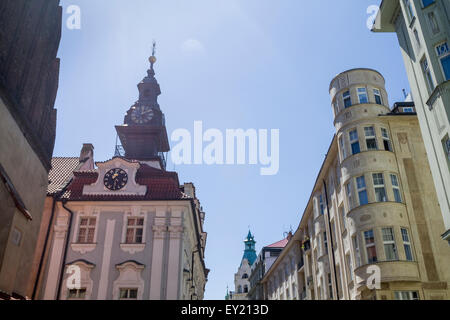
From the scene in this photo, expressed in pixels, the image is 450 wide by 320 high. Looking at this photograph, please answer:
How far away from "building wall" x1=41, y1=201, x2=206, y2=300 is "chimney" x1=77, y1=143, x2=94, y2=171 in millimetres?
5490

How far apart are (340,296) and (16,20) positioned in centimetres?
2472

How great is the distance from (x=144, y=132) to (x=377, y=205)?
857 inches

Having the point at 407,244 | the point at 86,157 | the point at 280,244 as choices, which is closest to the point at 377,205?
the point at 407,244

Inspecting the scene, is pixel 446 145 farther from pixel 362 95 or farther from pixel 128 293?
pixel 128 293

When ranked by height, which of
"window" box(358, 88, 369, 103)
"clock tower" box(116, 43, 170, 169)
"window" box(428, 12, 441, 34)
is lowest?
"window" box(428, 12, 441, 34)

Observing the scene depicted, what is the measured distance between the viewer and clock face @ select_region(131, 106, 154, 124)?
1441 inches

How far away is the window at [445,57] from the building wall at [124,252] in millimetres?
17115

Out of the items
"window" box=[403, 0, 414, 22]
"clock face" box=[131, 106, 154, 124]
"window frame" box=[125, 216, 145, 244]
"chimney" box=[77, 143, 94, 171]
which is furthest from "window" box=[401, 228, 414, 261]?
"chimney" box=[77, 143, 94, 171]

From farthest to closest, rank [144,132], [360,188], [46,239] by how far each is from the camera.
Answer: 1. [144,132]
2. [46,239]
3. [360,188]

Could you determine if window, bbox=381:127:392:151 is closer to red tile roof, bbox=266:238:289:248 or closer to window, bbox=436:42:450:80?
window, bbox=436:42:450:80

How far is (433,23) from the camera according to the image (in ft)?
61.1

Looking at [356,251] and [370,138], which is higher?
[370,138]

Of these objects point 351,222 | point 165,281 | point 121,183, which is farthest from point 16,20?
point 351,222
